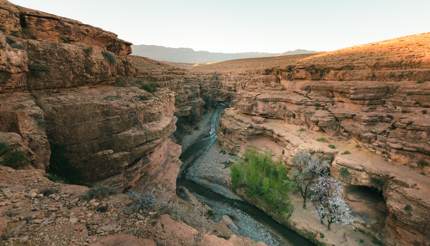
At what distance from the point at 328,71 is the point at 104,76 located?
2881 cm

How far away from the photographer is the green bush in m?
→ 23.7

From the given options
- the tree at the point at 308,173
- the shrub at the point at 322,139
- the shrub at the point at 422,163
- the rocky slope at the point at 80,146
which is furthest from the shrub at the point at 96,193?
the shrub at the point at 322,139

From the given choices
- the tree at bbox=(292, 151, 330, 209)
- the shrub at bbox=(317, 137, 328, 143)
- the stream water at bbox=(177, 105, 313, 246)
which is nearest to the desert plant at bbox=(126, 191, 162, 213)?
the stream water at bbox=(177, 105, 313, 246)

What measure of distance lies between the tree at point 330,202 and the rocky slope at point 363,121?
5.68 feet

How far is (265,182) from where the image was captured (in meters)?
24.4

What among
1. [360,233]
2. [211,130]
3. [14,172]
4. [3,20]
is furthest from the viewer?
[211,130]

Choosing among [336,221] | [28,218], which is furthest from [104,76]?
[336,221]

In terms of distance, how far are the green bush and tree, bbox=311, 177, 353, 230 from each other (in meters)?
2.50

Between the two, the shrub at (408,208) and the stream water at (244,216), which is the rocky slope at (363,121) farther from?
the stream water at (244,216)

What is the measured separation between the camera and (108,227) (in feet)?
26.0

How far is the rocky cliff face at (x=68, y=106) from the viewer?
1217 centimetres

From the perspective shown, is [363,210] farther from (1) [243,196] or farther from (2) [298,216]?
(1) [243,196]

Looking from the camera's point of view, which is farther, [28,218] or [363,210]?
[363,210]

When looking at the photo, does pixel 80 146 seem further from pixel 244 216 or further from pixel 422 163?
pixel 422 163
